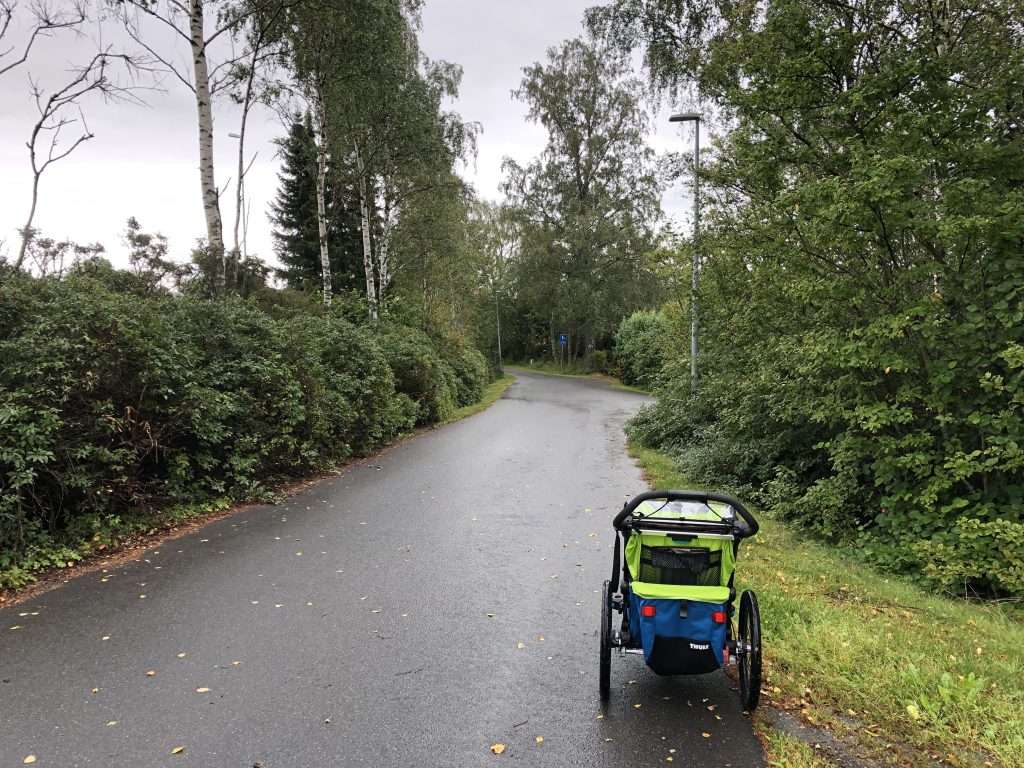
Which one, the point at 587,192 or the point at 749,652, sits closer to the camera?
the point at 749,652

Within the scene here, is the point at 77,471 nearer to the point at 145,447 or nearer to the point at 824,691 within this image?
the point at 145,447

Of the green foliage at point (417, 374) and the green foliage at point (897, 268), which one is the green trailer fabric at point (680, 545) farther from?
→ the green foliage at point (417, 374)

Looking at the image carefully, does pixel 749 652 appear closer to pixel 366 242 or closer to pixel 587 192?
pixel 366 242

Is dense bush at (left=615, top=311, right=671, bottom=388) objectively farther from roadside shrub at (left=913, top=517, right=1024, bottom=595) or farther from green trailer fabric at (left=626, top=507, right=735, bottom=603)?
green trailer fabric at (left=626, top=507, right=735, bottom=603)

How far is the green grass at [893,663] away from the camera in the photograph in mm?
3078

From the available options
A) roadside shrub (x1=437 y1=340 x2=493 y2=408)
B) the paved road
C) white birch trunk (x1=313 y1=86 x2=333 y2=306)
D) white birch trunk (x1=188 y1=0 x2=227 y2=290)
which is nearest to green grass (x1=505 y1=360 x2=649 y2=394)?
roadside shrub (x1=437 y1=340 x2=493 y2=408)

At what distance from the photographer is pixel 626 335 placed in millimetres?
37156

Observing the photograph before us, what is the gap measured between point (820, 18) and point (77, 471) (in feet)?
30.6

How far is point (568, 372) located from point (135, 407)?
46.0 meters

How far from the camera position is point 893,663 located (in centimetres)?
374

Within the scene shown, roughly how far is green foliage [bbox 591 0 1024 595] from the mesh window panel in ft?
12.1

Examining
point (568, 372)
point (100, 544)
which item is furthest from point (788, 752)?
point (568, 372)

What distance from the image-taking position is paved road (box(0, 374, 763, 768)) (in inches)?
122

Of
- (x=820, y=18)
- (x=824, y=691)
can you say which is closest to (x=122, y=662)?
(x=824, y=691)
